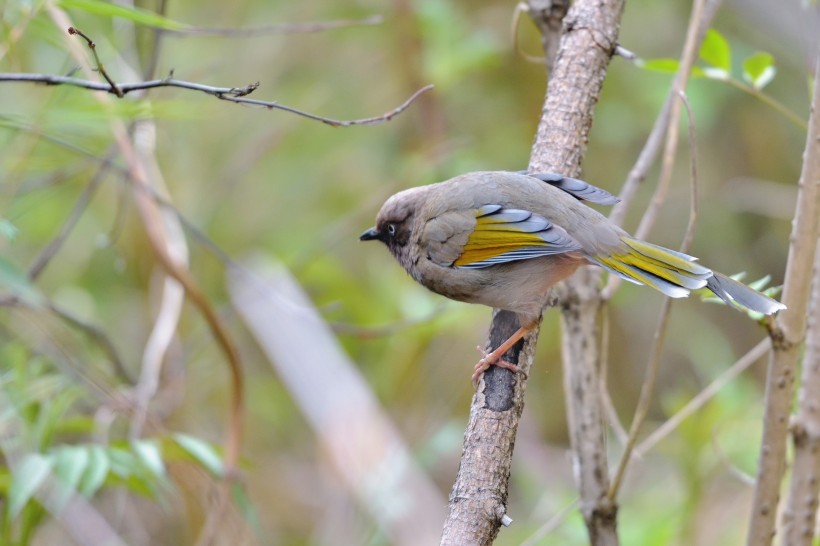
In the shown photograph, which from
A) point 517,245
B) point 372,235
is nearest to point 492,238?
point 517,245

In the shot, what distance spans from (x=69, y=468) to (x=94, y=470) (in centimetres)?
8

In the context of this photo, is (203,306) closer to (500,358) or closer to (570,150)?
(500,358)

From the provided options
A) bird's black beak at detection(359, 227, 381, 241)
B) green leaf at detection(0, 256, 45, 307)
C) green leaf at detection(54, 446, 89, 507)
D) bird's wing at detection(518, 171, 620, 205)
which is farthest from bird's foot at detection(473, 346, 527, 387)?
green leaf at detection(0, 256, 45, 307)

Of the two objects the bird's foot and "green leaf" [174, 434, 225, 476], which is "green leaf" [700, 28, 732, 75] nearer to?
the bird's foot

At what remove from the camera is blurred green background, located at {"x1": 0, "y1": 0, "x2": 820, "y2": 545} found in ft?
16.5

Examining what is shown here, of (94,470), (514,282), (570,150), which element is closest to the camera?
(94,470)

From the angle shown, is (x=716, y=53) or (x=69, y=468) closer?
(x=69, y=468)

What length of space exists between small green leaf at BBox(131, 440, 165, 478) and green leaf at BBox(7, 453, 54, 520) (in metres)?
0.28

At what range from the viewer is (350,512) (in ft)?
15.4

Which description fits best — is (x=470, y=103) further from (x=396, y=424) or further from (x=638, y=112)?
(x=396, y=424)

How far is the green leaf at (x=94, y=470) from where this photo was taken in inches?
104

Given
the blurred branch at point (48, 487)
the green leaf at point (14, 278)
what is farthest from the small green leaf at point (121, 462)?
the green leaf at point (14, 278)

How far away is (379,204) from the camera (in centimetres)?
562

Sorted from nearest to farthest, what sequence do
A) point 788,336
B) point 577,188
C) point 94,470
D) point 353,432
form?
point 788,336, point 94,470, point 577,188, point 353,432
